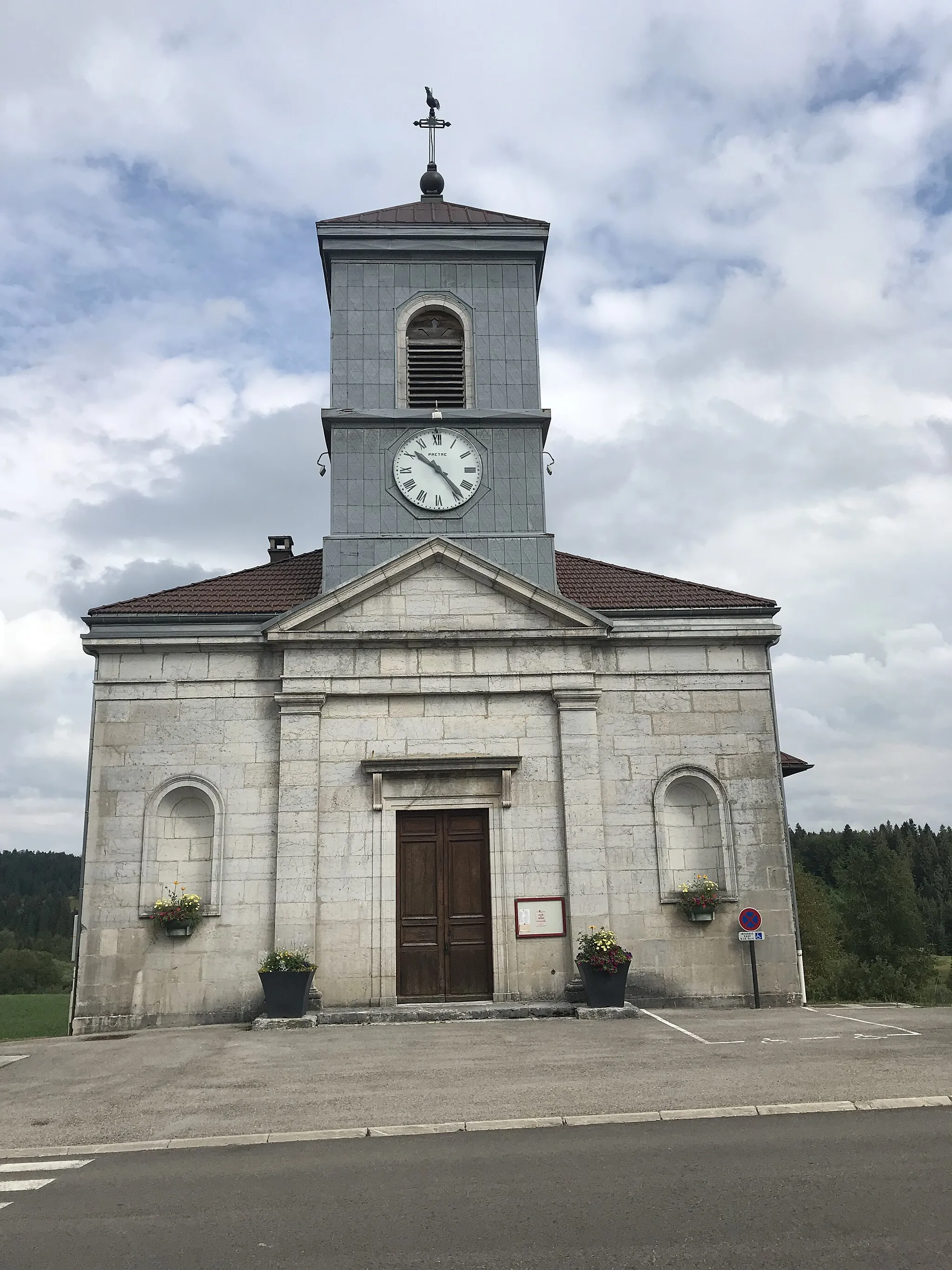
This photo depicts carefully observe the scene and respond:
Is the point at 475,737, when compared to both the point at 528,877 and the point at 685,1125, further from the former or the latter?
the point at 685,1125

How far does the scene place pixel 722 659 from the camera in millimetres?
17266

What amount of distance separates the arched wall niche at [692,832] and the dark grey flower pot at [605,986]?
1.87 metres

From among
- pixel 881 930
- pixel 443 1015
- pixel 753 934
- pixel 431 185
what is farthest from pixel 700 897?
pixel 881 930

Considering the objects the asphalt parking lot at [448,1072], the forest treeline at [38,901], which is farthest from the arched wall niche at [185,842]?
the forest treeline at [38,901]

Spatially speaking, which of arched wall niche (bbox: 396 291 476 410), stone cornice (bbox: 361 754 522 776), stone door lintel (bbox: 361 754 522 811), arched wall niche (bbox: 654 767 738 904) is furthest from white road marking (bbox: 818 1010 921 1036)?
arched wall niche (bbox: 396 291 476 410)

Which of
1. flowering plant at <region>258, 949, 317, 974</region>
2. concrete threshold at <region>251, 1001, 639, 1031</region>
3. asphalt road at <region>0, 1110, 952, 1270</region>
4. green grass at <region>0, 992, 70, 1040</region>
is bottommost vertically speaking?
green grass at <region>0, 992, 70, 1040</region>

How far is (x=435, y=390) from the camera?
19531 mm

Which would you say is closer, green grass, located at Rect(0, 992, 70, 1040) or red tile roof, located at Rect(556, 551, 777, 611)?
red tile roof, located at Rect(556, 551, 777, 611)

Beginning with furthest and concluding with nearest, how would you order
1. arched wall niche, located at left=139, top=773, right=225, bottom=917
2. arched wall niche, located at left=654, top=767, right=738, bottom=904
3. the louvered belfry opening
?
1. the louvered belfry opening
2. arched wall niche, located at left=654, top=767, right=738, bottom=904
3. arched wall niche, located at left=139, top=773, right=225, bottom=917

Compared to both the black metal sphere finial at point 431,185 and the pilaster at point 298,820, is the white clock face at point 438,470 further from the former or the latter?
the black metal sphere finial at point 431,185

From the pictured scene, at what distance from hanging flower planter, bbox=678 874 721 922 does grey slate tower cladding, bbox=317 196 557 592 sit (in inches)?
221

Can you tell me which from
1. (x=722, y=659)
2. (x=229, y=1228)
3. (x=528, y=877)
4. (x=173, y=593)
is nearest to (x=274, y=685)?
(x=173, y=593)

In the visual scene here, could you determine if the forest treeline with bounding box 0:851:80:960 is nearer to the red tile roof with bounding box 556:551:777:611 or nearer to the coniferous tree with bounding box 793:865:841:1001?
the coniferous tree with bounding box 793:865:841:1001

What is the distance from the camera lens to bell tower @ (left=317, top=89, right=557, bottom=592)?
18.5 metres
